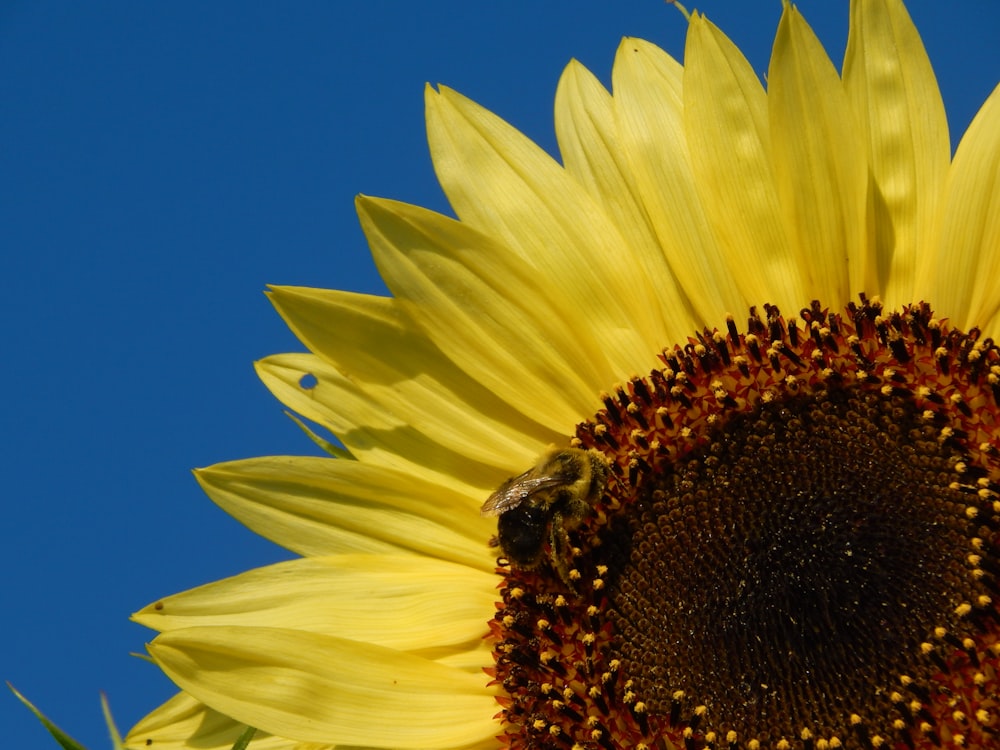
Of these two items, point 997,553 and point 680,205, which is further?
point 680,205

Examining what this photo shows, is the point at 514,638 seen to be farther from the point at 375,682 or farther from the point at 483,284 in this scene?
the point at 483,284

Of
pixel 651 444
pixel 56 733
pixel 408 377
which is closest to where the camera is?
pixel 56 733

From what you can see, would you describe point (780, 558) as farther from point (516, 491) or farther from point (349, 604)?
point (349, 604)


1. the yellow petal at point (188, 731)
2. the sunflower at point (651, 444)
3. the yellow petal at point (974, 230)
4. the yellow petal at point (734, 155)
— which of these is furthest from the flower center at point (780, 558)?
the yellow petal at point (188, 731)

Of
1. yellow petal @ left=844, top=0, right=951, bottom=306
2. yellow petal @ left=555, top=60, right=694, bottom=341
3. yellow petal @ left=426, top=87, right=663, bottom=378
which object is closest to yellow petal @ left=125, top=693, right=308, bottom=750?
yellow petal @ left=426, top=87, right=663, bottom=378

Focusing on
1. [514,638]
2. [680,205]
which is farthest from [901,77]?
[514,638]

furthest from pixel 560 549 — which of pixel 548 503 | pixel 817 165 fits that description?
pixel 817 165

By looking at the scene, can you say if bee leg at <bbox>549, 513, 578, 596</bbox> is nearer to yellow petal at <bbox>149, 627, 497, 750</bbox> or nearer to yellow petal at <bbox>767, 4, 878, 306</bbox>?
yellow petal at <bbox>149, 627, 497, 750</bbox>
